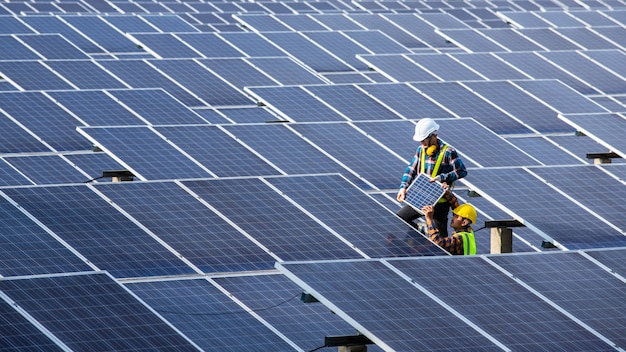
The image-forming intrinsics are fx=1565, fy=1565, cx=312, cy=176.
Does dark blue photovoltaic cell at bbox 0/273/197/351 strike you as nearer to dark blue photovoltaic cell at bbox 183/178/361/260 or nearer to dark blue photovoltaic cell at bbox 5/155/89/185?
dark blue photovoltaic cell at bbox 183/178/361/260

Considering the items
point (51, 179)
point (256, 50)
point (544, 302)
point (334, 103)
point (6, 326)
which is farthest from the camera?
point (256, 50)

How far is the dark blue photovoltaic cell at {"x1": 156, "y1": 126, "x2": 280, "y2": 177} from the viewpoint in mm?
24531

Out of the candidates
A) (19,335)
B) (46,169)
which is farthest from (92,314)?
(46,169)

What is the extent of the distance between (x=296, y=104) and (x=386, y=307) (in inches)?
637

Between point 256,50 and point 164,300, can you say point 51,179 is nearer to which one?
point 164,300

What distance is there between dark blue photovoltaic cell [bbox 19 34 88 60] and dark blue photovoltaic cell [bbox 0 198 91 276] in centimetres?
2117

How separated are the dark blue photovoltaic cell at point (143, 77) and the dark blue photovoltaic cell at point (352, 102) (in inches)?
145

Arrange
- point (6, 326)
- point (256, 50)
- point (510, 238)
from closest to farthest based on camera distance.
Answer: point (6, 326) → point (510, 238) → point (256, 50)

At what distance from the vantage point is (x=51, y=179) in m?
25.5

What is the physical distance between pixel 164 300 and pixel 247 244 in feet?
5.77

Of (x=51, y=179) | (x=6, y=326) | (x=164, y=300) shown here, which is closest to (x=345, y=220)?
(x=164, y=300)

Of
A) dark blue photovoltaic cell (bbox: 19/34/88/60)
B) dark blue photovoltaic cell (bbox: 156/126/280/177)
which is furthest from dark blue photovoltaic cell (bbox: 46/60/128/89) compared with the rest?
dark blue photovoltaic cell (bbox: 156/126/280/177)

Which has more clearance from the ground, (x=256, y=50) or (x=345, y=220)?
(x=345, y=220)

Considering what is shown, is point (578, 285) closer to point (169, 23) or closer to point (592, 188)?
point (592, 188)
